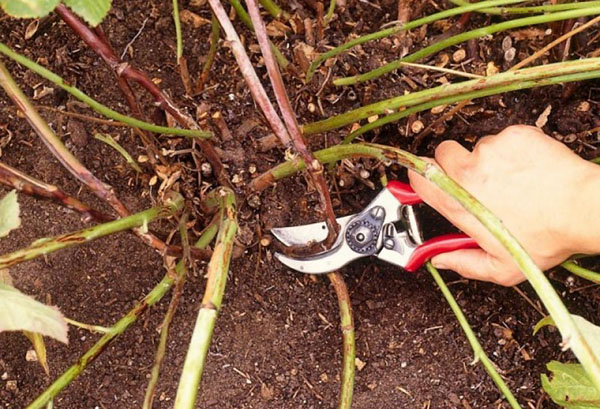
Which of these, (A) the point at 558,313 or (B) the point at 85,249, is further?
(B) the point at 85,249

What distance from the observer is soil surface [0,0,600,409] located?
3.76 feet

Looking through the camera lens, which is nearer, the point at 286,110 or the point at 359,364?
the point at 286,110

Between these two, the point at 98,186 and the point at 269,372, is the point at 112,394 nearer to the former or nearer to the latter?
the point at 269,372

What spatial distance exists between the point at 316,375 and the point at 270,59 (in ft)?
1.98

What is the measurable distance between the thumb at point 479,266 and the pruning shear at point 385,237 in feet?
0.04

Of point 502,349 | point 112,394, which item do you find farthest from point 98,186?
point 502,349

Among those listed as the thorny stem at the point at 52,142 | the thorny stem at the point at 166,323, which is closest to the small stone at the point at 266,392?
the thorny stem at the point at 166,323

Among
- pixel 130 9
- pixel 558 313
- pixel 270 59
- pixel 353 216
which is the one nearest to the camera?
pixel 558 313

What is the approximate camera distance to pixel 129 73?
2.84 ft

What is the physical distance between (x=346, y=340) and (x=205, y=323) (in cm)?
47

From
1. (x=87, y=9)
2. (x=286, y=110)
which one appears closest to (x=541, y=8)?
(x=286, y=110)

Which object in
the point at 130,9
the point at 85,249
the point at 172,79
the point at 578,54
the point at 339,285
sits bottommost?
the point at 339,285

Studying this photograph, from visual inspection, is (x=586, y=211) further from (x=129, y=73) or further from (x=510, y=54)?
(x=129, y=73)

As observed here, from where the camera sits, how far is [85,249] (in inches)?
45.4
